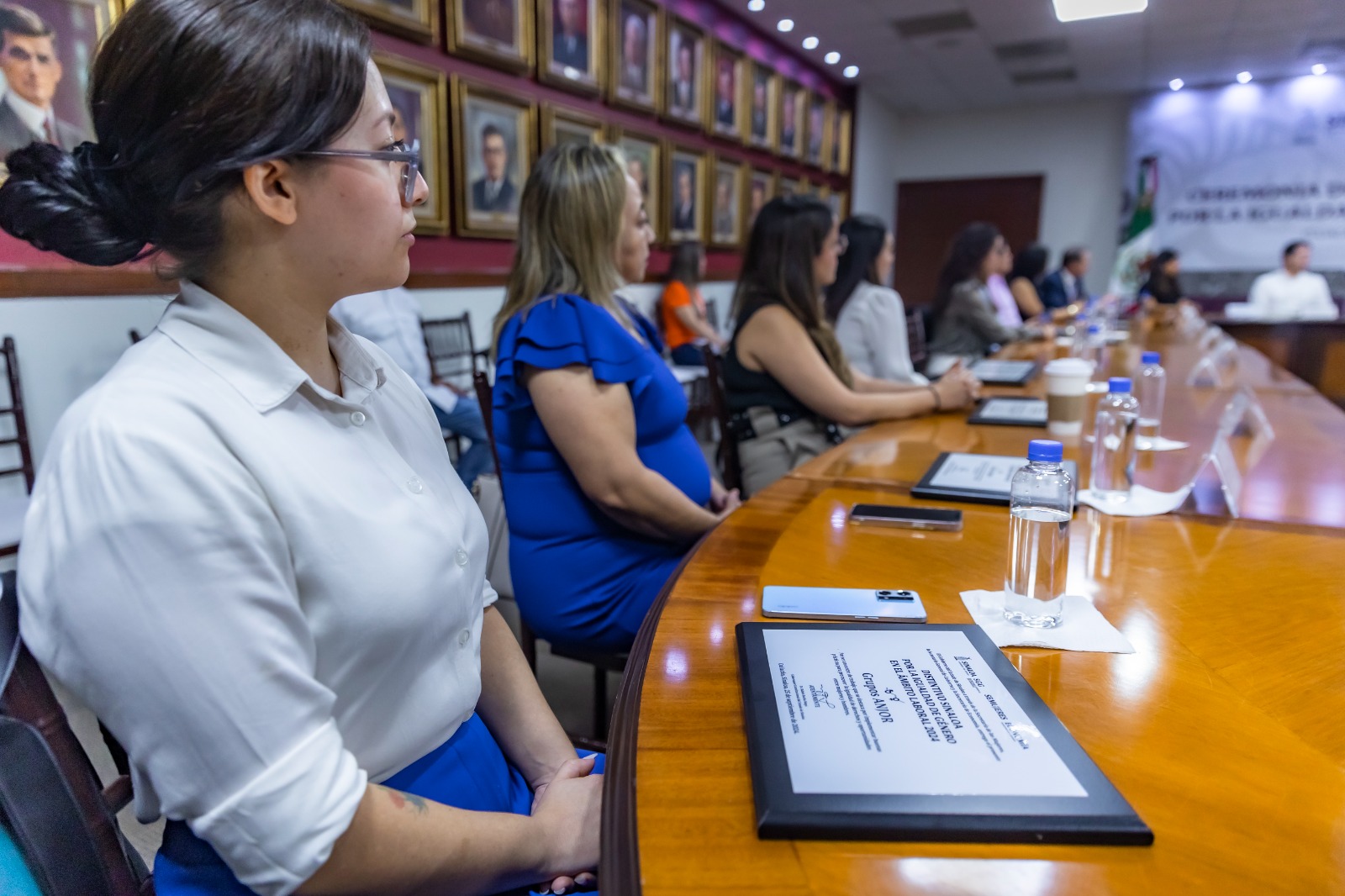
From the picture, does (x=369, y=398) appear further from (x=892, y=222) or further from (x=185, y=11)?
(x=892, y=222)

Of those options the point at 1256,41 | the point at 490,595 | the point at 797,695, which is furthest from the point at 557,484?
the point at 1256,41

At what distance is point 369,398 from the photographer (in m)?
0.84

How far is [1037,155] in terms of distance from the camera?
31.1 ft

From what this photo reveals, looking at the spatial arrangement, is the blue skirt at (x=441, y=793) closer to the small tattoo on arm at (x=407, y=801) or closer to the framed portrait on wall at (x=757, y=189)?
the small tattoo on arm at (x=407, y=801)

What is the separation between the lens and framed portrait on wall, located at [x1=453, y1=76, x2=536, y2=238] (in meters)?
4.11

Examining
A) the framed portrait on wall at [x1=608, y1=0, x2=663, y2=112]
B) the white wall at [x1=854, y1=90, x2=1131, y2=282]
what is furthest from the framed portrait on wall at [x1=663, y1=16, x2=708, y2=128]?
the white wall at [x1=854, y1=90, x2=1131, y2=282]

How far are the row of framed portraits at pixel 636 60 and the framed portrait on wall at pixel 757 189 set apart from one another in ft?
0.72

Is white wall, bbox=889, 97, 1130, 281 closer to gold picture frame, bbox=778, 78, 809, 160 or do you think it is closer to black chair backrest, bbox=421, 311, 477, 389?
gold picture frame, bbox=778, 78, 809, 160

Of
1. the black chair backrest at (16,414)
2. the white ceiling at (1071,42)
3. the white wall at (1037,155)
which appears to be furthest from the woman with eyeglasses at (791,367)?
the white wall at (1037,155)

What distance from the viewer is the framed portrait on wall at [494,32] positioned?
13.0ft

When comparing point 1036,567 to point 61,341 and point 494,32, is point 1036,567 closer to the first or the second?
point 61,341

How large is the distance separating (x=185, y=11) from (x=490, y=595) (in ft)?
2.10

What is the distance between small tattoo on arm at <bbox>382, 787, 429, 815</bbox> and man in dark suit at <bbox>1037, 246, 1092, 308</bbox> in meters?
7.55

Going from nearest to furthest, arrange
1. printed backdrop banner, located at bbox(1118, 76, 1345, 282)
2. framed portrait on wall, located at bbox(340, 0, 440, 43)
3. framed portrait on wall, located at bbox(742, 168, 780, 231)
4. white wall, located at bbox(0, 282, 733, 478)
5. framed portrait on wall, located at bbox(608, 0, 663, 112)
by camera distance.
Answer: white wall, located at bbox(0, 282, 733, 478), framed portrait on wall, located at bbox(340, 0, 440, 43), framed portrait on wall, located at bbox(608, 0, 663, 112), framed portrait on wall, located at bbox(742, 168, 780, 231), printed backdrop banner, located at bbox(1118, 76, 1345, 282)
